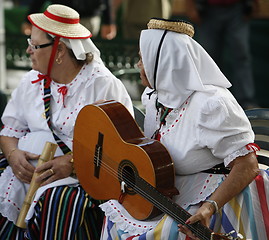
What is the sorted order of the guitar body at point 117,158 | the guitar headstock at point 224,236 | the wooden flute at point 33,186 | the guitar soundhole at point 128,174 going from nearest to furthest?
the guitar headstock at point 224,236 → the guitar body at point 117,158 → the guitar soundhole at point 128,174 → the wooden flute at point 33,186

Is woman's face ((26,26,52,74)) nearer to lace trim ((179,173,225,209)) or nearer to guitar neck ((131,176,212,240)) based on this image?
guitar neck ((131,176,212,240))

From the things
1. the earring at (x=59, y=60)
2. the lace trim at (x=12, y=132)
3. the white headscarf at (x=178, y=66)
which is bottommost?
the lace trim at (x=12, y=132)

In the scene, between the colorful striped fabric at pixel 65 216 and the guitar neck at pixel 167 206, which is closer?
the guitar neck at pixel 167 206

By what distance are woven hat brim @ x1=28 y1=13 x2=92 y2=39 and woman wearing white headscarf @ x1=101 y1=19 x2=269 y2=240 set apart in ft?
2.36

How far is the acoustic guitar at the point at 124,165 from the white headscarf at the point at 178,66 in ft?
0.90

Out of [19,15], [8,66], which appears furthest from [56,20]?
[19,15]

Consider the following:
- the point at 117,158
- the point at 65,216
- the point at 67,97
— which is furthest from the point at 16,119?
the point at 117,158

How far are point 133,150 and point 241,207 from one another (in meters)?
0.57

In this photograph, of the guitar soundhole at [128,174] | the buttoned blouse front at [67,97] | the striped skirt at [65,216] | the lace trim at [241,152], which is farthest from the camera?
the buttoned blouse front at [67,97]

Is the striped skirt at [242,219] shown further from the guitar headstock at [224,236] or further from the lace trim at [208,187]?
the guitar headstock at [224,236]

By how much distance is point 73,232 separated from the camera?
135 inches

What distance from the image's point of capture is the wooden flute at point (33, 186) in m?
3.61

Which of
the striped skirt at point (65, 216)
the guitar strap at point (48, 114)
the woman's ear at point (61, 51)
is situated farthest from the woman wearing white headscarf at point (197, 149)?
the woman's ear at point (61, 51)

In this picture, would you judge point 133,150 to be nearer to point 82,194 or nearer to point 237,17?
point 82,194
